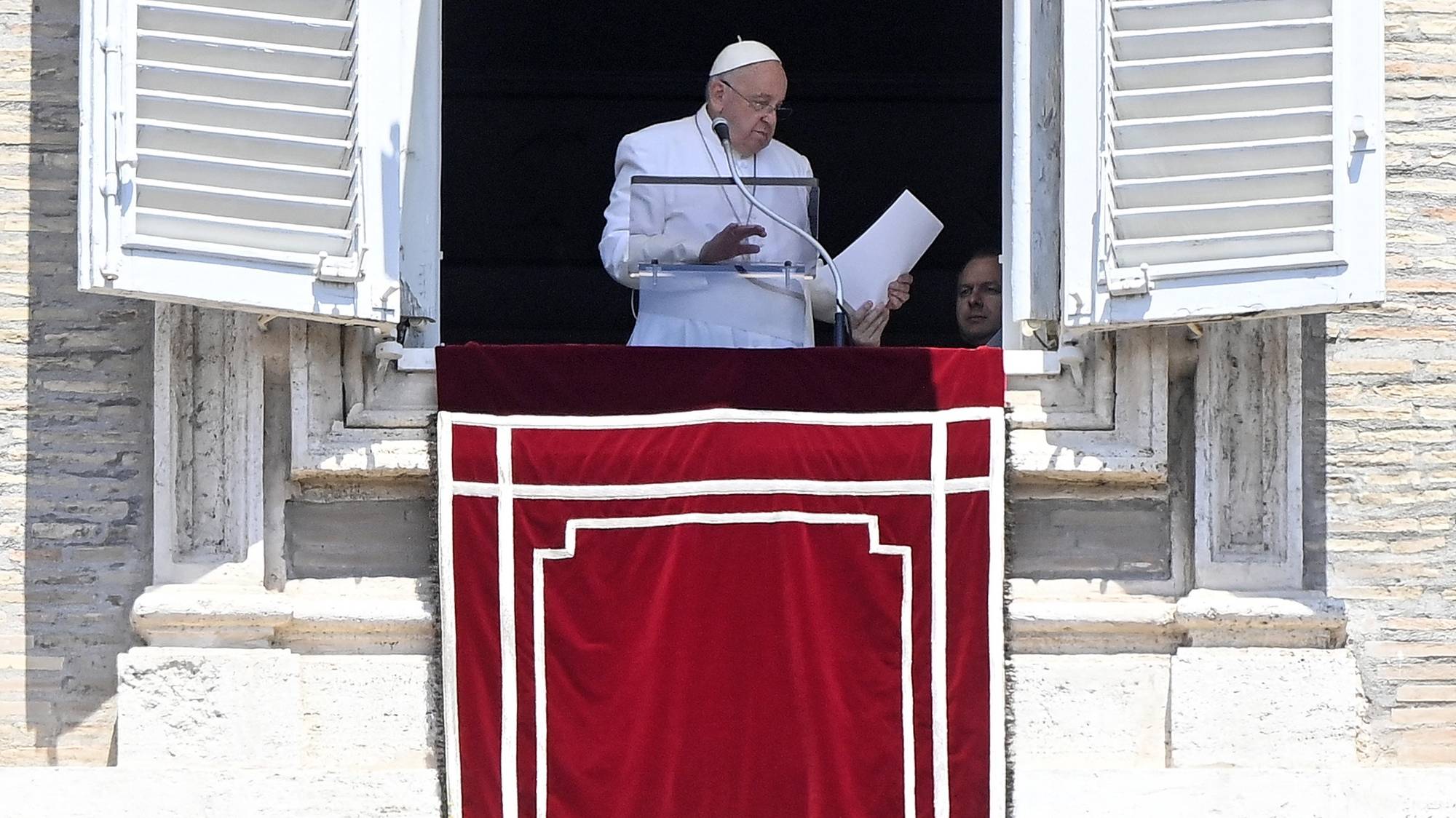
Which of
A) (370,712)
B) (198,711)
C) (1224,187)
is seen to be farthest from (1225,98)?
(198,711)

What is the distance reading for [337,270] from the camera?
522 cm

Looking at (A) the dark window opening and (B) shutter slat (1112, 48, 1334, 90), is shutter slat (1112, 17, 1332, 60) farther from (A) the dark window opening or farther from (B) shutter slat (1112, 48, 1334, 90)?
(A) the dark window opening

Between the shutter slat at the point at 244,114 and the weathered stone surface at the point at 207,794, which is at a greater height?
the shutter slat at the point at 244,114

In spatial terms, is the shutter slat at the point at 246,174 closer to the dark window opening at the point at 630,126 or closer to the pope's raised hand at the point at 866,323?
the pope's raised hand at the point at 866,323

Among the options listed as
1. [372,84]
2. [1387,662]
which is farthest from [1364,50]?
[372,84]

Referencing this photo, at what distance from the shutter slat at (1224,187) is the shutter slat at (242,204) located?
1.71 meters

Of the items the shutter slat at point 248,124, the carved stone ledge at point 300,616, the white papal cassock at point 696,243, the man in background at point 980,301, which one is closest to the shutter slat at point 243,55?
the shutter slat at point 248,124

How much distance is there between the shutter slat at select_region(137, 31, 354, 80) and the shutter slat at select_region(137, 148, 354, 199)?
0.21 meters

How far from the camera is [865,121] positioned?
9117 mm

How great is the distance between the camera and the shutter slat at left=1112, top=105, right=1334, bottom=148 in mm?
5281

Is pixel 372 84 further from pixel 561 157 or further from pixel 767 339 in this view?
pixel 561 157

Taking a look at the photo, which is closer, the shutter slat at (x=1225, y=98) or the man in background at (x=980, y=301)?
the shutter slat at (x=1225, y=98)

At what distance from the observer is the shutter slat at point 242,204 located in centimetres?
517

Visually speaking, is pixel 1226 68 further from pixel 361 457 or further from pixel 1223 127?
pixel 361 457
